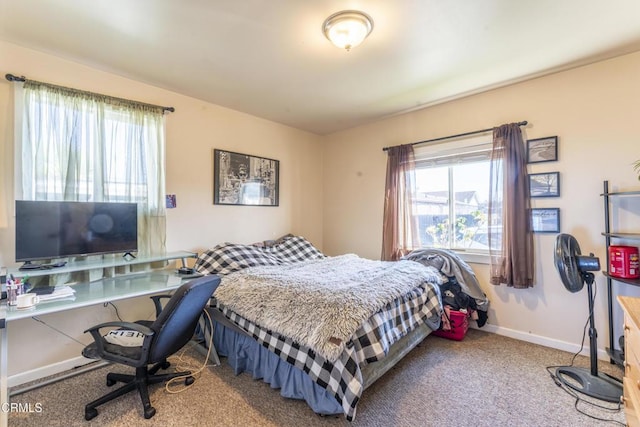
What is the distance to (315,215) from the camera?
4621 millimetres

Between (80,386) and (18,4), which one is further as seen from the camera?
(80,386)

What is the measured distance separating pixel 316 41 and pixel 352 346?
7.11ft

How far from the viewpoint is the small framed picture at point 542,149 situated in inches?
104

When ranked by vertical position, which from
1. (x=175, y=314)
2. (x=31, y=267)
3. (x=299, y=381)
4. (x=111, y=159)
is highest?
(x=111, y=159)

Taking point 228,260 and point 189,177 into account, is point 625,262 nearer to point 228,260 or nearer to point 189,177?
point 228,260

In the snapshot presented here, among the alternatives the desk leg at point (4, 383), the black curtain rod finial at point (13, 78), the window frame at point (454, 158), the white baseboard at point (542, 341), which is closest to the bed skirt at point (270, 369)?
the desk leg at point (4, 383)

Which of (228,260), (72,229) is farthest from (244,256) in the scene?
(72,229)

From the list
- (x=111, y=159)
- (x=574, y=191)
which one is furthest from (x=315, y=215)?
(x=574, y=191)

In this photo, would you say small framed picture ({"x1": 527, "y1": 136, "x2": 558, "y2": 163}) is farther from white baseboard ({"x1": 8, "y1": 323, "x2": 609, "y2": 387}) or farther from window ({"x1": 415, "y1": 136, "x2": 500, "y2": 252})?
white baseboard ({"x1": 8, "y1": 323, "x2": 609, "y2": 387})

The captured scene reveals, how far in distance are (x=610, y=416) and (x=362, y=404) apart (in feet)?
5.06

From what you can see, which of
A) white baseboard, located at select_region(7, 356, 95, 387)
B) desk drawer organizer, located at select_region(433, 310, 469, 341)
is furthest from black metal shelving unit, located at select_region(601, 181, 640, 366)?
white baseboard, located at select_region(7, 356, 95, 387)

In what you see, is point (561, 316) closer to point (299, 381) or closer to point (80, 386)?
point (299, 381)

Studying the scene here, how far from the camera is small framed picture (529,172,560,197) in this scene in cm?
264

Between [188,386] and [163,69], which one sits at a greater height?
[163,69]
